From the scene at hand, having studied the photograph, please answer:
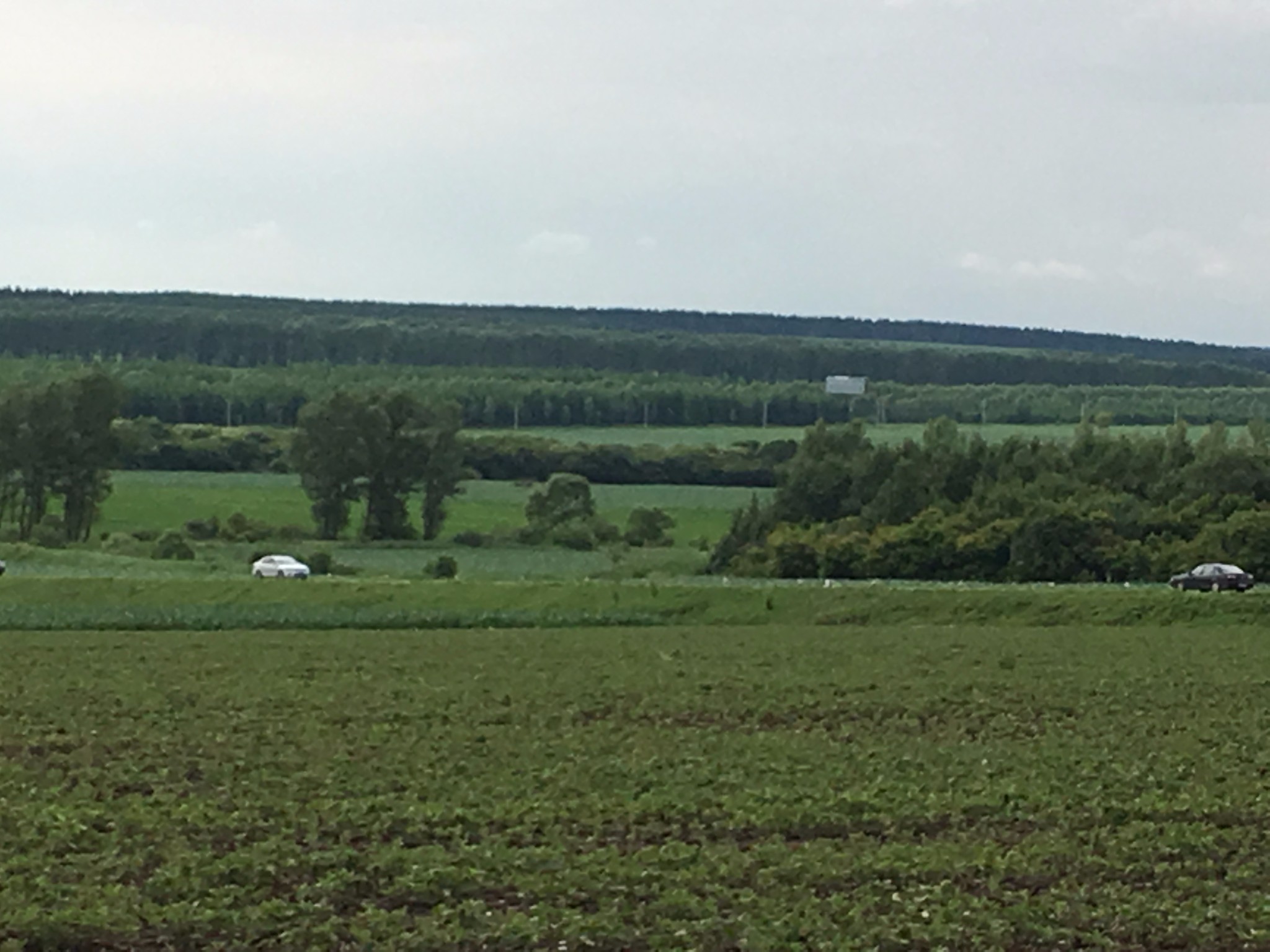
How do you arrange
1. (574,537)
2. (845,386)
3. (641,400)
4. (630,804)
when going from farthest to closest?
(845,386) < (641,400) < (574,537) < (630,804)

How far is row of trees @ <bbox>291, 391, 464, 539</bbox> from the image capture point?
104 m

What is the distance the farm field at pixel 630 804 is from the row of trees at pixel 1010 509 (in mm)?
33436

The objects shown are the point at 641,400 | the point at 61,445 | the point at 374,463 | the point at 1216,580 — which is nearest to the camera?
the point at 1216,580

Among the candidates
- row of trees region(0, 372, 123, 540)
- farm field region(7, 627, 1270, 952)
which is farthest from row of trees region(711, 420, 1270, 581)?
row of trees region(0, 372, 123, 540)

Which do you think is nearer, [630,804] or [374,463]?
[630,804]

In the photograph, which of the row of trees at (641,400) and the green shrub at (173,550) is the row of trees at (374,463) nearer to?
the green shrub at (173,550)

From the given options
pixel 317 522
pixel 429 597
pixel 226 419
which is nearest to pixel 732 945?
pixel 429 597

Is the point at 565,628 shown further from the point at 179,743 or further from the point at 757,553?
the point at 757,553

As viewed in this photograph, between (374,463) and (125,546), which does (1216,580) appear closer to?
(125,546)

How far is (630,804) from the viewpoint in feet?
75.4

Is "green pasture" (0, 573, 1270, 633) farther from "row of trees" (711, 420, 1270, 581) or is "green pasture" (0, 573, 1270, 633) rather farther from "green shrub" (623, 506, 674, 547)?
"green shrub" (623, 506, 674, 547)

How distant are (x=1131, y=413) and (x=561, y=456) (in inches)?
2270

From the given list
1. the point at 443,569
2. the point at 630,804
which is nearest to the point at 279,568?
the point at 443,569

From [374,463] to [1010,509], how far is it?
124 feet
